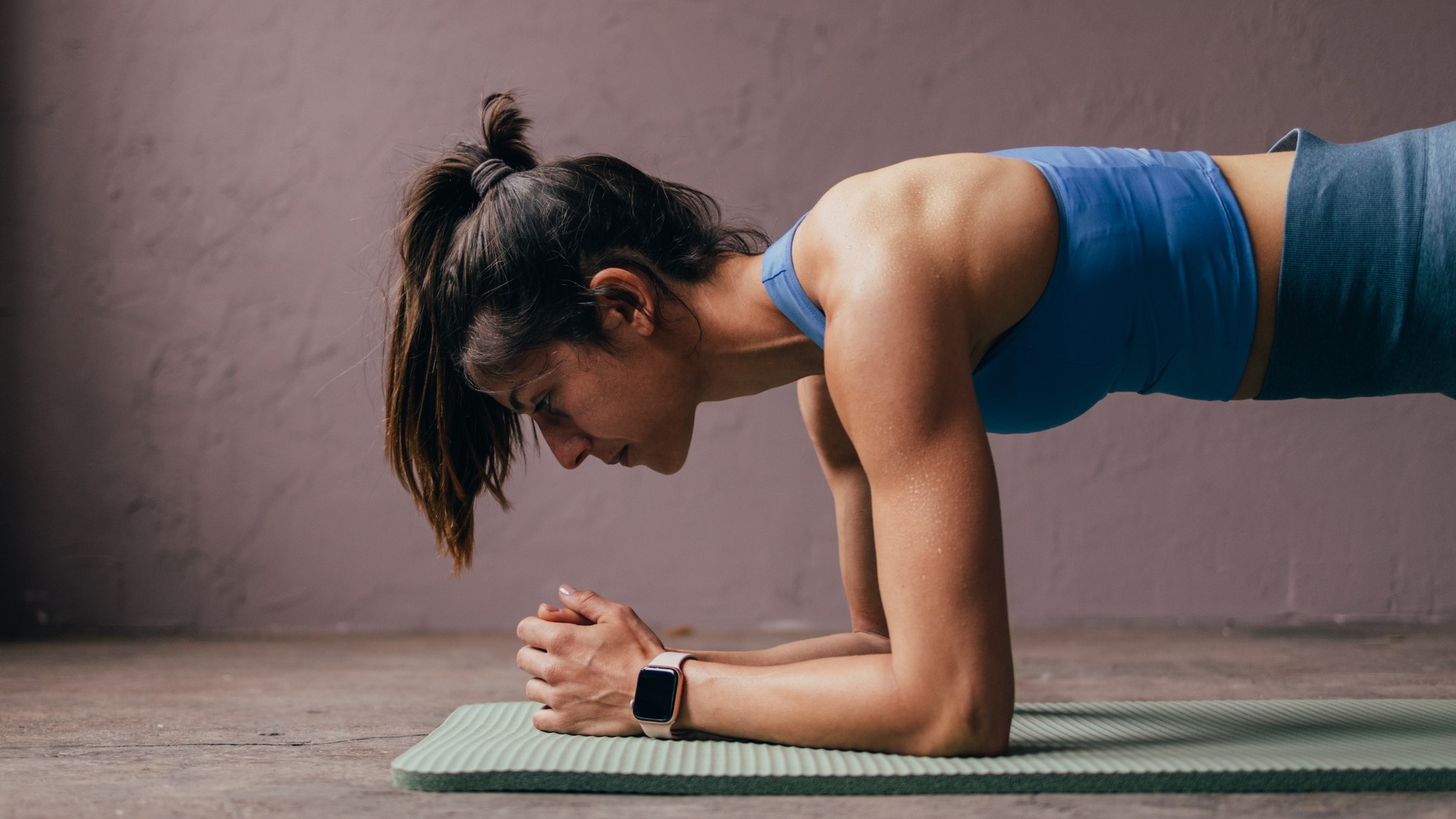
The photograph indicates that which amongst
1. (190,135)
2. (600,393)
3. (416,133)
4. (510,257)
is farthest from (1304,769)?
(190,135)

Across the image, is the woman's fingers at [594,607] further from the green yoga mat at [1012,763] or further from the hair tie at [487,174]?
the hair tie at [487,174]

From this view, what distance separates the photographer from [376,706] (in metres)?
1.53

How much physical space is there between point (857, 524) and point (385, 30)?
2.00m

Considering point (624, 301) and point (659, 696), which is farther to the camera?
point (624, 301)

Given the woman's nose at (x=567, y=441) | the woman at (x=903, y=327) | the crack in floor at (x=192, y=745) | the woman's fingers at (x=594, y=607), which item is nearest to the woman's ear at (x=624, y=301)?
the woman at (x=903, y=327)

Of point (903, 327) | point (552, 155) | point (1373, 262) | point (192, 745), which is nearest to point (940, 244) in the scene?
point (903, 327)

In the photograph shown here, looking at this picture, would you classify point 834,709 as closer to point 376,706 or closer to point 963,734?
point 963,734

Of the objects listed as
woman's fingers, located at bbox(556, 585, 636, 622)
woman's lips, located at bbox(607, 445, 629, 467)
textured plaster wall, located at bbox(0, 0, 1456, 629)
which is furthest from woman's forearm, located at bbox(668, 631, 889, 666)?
textured plaster wall, located at bbox(0, 0, 1456, 629)

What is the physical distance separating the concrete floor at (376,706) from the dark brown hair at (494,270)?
0.34 meters

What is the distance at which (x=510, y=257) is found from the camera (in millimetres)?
1093

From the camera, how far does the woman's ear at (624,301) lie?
1101 millimetres

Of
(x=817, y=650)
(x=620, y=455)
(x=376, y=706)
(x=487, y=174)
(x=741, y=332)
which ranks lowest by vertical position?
(x=376, y=706)

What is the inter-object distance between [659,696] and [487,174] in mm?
602

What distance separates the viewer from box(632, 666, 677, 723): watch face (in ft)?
3.31
